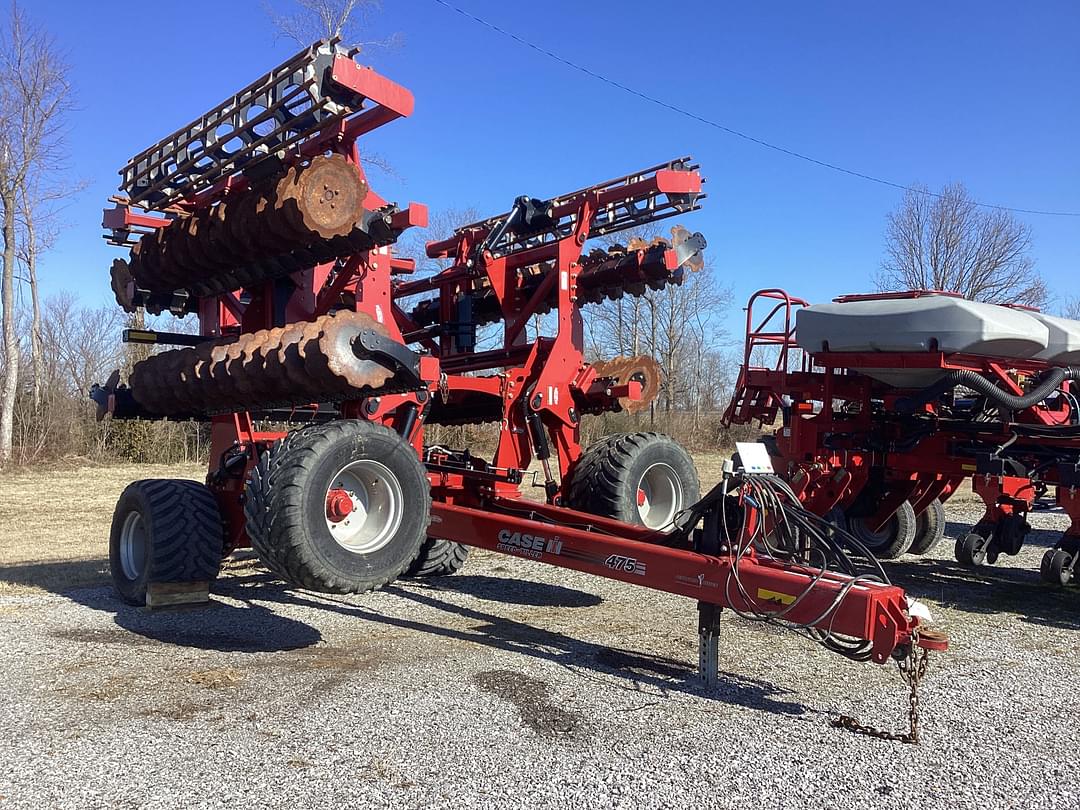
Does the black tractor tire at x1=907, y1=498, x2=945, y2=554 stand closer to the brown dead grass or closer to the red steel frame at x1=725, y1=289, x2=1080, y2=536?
the red steel frame at x1=725, y1=289, x2=1080, y2=536

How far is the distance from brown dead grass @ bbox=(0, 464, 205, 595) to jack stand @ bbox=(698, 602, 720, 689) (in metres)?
5.62

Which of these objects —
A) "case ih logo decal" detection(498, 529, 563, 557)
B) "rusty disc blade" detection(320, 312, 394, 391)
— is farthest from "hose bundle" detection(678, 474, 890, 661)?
"rusty disc blade" detection(320, 312, 394, 391)

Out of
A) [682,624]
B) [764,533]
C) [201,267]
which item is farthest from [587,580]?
[201,267]

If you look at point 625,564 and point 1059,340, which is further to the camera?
point 1059,340

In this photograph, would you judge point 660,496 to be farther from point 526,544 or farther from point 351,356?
point 351,356

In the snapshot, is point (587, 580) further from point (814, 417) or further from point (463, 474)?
point (814, 417)

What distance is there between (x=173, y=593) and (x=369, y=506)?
2169 mm

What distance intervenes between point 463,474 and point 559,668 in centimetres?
213

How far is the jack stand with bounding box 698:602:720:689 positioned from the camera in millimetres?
4848

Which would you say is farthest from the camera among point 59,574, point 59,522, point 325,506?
point 59,522

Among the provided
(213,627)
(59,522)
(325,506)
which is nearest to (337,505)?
(325,506)

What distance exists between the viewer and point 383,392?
5.45 m

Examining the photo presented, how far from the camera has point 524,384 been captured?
7133 mm

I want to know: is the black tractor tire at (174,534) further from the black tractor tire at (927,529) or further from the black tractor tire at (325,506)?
the black tractor tire at (927,529)
